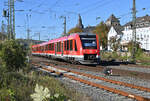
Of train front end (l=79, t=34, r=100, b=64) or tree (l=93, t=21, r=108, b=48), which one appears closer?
train front end (l=79, t=34, r=100, b=64)

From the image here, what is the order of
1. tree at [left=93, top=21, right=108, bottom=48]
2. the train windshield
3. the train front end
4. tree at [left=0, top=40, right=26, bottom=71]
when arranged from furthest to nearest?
tree at [left=93, top=21, right=108, bottom=48] < the train windshield < the train front end < tree at [left=0, top=40, right=26, bottom=71]

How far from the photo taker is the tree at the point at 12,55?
37.1 feet

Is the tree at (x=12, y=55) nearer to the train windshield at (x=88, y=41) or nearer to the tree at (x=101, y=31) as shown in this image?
the train windshield at (x=88, y=41)

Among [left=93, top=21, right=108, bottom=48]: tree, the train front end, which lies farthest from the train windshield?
[left=93, top=21, right=108, bottom=48]: tree

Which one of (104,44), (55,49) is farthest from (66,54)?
(104,44)

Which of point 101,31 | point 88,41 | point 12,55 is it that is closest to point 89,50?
point 88,41

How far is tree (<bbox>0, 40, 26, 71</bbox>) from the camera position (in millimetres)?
11320

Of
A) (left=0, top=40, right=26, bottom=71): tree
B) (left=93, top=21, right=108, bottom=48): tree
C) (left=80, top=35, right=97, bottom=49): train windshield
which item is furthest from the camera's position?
(left=93, top=21, right=108, bottom=48): tree

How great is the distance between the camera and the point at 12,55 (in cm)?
1163

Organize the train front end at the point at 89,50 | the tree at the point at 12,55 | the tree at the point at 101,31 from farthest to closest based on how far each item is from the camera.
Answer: the tree at the point at 101,31 < the train front end at the point at 89,50 < the tree at the point at 12,55

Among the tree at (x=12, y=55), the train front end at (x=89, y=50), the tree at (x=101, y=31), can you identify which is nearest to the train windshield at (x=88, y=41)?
the train front end at (x=89, y=50)

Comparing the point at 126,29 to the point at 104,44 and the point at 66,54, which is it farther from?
the point at 66,54

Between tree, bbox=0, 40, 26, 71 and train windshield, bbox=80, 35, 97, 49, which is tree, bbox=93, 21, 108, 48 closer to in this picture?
train windshield, bbox=80, 35, 97, 49

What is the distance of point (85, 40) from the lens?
58.7ft
